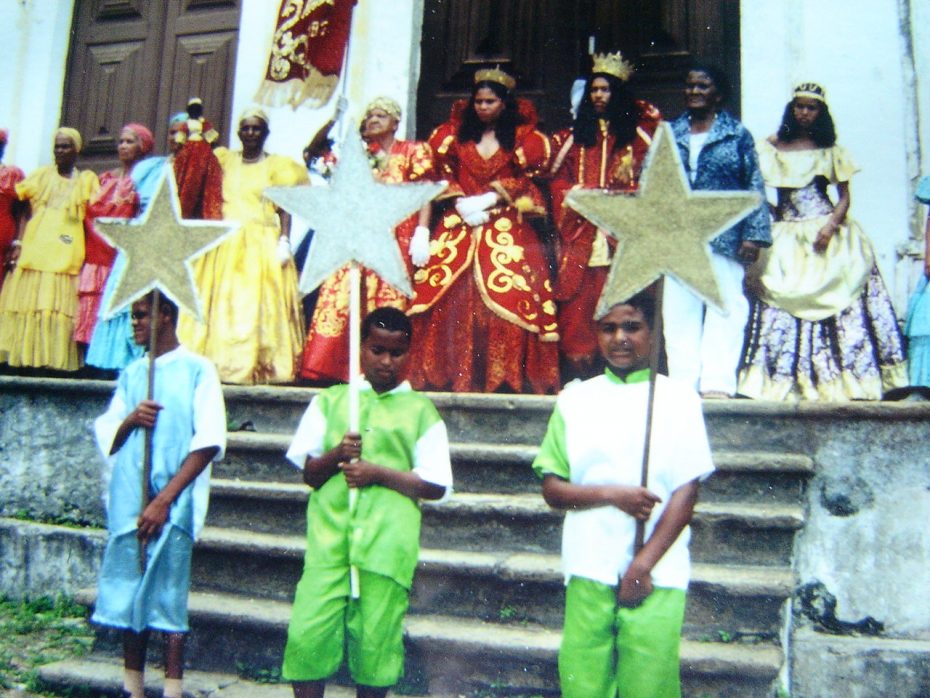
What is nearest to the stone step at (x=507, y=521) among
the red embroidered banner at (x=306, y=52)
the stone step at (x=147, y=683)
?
the stone step at (x=147, y=683)

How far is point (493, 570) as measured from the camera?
370cm

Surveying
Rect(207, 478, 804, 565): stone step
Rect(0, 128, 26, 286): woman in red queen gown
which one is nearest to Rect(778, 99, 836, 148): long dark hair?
Rect(207, 478, 804, 565): stone step

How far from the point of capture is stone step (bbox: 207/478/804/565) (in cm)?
374

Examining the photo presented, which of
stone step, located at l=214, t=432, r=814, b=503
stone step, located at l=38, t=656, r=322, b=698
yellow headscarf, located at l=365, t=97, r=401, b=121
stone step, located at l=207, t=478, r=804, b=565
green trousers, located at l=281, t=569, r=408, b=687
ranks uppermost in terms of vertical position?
yellow headscarf, located at l=365, t=97, r=401, b=121

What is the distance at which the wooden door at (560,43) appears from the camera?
236 inches

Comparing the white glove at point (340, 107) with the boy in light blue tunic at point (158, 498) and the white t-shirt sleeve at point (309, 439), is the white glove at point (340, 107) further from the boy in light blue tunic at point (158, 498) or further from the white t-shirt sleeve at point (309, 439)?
the white t-shirt sleeve at point (309, 439)

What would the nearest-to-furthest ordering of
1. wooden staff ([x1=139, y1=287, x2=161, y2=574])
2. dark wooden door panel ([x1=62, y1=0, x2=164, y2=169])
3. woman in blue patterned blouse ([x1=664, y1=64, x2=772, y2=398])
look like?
wooden staff ([x1=139, y1=287, x2=161, y2=574]) → woman in blue patterned blouse ([x1=664, y1=64, x2=772, y2=398]) → dark wooden door panel ([x1=62, y1=0, x2=164, y2=169])

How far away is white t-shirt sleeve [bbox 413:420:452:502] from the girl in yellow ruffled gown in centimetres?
212

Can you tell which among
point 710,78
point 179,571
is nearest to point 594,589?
point 179,571

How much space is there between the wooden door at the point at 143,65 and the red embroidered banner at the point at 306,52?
580mm

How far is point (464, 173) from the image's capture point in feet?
17.1

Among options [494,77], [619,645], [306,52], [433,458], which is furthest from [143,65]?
[619,645]

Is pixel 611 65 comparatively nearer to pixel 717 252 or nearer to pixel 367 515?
pixel 717 252

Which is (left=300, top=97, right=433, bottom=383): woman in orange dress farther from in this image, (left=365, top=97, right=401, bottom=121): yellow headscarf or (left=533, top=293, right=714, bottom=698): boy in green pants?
(left=533, top=293, right=714, bottom=698): boy in green pants
